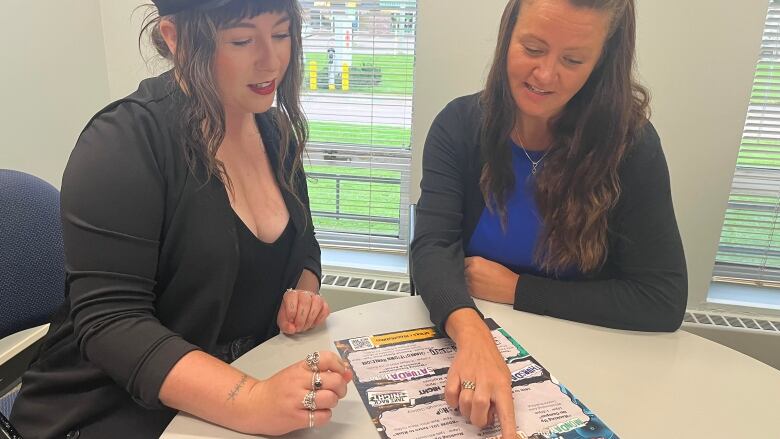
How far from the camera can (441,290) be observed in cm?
113

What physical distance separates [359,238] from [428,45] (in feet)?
2.86

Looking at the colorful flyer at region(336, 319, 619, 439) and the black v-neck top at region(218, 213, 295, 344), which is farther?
the black v-neck top at region(218, 213, 295, 344)

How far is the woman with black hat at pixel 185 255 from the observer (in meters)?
0.82

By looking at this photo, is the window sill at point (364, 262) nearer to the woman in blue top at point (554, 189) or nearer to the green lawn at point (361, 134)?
the green lawn at point (361, 134)

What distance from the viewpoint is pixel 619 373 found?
993 millimetres

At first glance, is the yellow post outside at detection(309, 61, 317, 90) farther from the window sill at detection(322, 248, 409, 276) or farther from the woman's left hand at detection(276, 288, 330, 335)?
the woman's left hand at detection(276, 288, 330, 335)

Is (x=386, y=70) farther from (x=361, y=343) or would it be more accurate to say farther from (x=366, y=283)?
(x=361, y=343)

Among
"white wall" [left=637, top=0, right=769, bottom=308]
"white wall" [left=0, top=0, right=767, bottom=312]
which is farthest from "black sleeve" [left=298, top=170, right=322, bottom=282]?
"white wall" [left=637, top=0, right=769, bottom=308]

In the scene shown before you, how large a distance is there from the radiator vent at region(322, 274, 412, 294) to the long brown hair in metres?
1.01

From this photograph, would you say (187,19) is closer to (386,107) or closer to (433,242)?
(433,242)

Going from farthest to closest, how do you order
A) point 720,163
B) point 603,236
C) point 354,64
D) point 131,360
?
point 354,64 → point 720,163 → point 603,236 → point 131,360

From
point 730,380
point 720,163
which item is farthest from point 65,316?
point 720,163

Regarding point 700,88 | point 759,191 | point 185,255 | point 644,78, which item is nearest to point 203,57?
point 185,255

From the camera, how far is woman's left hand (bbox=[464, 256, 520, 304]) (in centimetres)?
121
